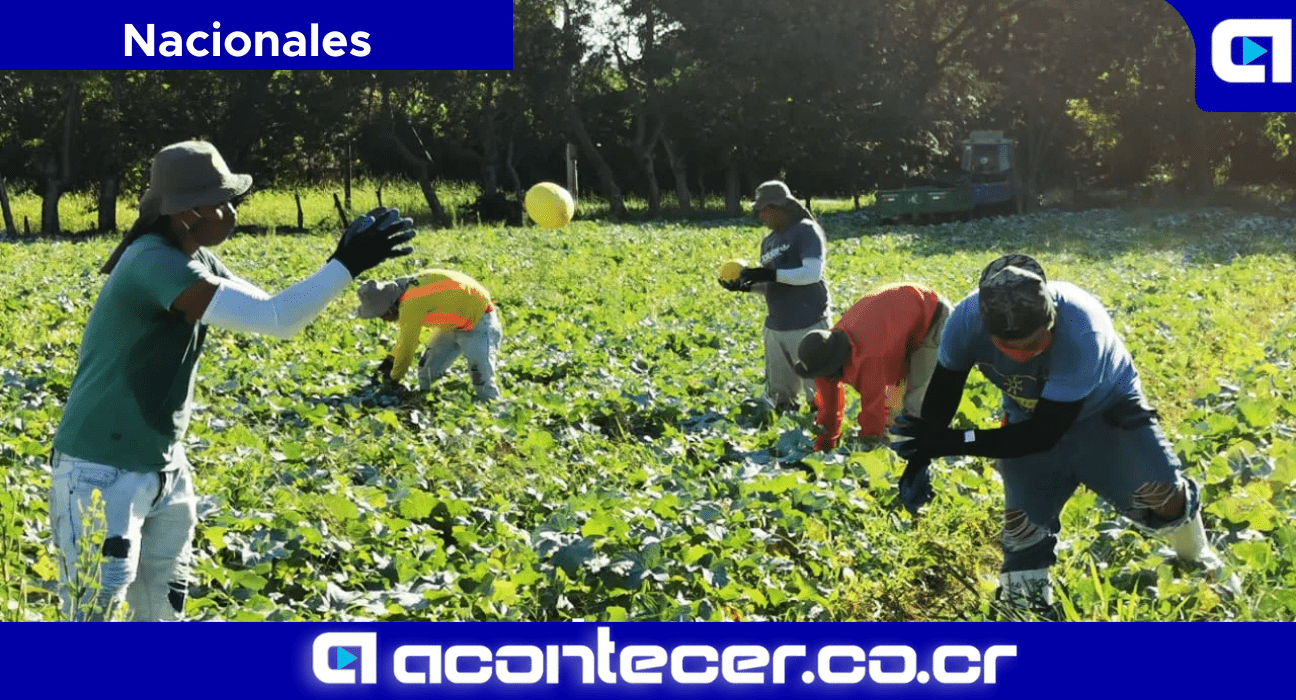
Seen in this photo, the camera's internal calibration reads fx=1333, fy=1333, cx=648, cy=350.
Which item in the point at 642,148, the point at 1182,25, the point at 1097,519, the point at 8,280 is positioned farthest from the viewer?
the point at 1182,25

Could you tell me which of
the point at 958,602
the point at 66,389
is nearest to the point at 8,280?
the point at 66,389

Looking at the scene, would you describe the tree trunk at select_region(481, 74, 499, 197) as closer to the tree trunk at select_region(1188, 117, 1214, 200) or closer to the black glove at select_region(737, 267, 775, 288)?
the tree trunk at select_region(1188, 117, 1214, 200)

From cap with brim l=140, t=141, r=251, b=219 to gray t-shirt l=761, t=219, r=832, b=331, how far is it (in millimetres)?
4842

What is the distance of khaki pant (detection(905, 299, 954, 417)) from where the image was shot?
24.7ft

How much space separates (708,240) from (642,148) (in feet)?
59.0

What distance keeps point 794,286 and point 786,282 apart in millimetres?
339

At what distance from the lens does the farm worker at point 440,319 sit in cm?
914

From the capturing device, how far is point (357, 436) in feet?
27.4

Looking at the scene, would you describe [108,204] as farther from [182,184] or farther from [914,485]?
[914,485]

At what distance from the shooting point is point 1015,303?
4184 mm

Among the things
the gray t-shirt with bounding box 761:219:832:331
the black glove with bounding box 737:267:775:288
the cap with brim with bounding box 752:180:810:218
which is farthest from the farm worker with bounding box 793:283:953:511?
the cap with brim with bounding box 752:180:810:218

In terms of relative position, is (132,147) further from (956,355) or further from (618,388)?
(956,355)

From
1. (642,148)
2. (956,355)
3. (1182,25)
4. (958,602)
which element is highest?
(1182,25)

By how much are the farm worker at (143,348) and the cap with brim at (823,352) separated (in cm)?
327
